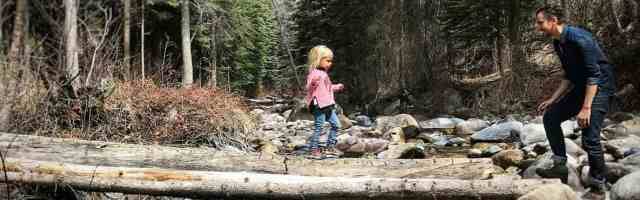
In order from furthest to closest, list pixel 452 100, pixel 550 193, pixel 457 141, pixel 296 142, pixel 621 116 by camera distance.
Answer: pixel 452 100, pixel 296 142, pixel 621 116, pixel 457 141, pixel 550 193

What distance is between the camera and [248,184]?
158 inches

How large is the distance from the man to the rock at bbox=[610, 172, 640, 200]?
0.20 m

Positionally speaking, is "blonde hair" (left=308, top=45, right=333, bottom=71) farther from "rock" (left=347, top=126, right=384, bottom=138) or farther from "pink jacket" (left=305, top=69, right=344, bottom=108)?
"rock" (left=347, top=126, right=384, bottom=138)

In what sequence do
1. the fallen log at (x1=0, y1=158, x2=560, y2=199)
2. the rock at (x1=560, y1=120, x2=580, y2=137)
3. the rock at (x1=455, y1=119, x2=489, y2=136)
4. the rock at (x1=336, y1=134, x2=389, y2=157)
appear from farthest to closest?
the rock at (x1=455, y1=119, x2=489, y2=136)
the rock at (x1=336, y1=134, x2=389, y2=157)
the rock at (x1=560, y1=120, x2=580, y2=137)
the fallen log at (x1=0, y1=158, x2=560, y2=199)

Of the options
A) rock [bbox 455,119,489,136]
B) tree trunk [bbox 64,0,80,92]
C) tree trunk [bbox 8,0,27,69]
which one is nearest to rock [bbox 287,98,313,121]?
rock [bbox 455,119,489,136]

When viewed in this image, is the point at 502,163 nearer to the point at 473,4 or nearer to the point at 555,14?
the point at 555,14

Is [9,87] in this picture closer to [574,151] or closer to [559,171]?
[559,171]

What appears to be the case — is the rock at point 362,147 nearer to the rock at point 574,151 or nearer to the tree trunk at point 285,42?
the rock at point 574,151

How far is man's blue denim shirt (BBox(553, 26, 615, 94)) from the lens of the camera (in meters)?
4.04

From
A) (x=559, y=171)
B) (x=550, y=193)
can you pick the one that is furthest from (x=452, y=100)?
(x=550, y=193)

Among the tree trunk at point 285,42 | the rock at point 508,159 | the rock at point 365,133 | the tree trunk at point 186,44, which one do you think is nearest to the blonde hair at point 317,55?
the rock at point 508,159

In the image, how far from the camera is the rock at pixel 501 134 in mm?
9141

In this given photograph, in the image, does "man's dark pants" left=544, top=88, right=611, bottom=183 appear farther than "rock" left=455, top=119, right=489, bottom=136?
No

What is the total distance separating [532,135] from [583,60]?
13.0 feet
